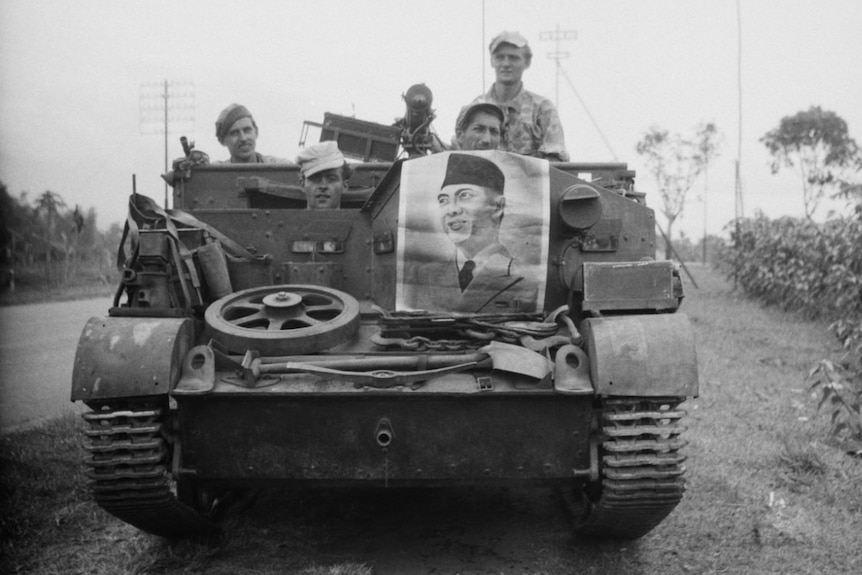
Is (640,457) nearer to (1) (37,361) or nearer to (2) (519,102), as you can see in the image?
(2) (519,102)

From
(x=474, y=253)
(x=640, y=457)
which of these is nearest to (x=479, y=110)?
(x=474, y=253)

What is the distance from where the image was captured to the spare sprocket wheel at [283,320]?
13.3ft

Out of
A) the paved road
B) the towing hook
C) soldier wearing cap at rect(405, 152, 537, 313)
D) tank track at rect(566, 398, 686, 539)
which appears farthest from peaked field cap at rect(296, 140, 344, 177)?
tank track at rect(566, 398, 686, 539)

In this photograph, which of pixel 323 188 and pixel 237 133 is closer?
pixel 323 188

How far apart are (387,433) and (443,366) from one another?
397 millimetres

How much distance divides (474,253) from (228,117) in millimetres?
4184

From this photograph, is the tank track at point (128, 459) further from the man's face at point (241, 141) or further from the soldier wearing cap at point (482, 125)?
the man's face at point (241, 141)

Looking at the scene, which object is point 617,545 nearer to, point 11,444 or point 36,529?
point 36,529

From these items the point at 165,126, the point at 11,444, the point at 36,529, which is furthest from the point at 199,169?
the point at 36,529

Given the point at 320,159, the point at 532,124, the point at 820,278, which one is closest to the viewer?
the point at 320,159

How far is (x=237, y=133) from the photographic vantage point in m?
7.93

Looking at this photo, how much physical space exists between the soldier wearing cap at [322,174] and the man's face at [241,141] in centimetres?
230

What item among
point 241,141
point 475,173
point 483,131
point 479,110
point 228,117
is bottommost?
point 475,173

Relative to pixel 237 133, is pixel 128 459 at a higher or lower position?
lower
